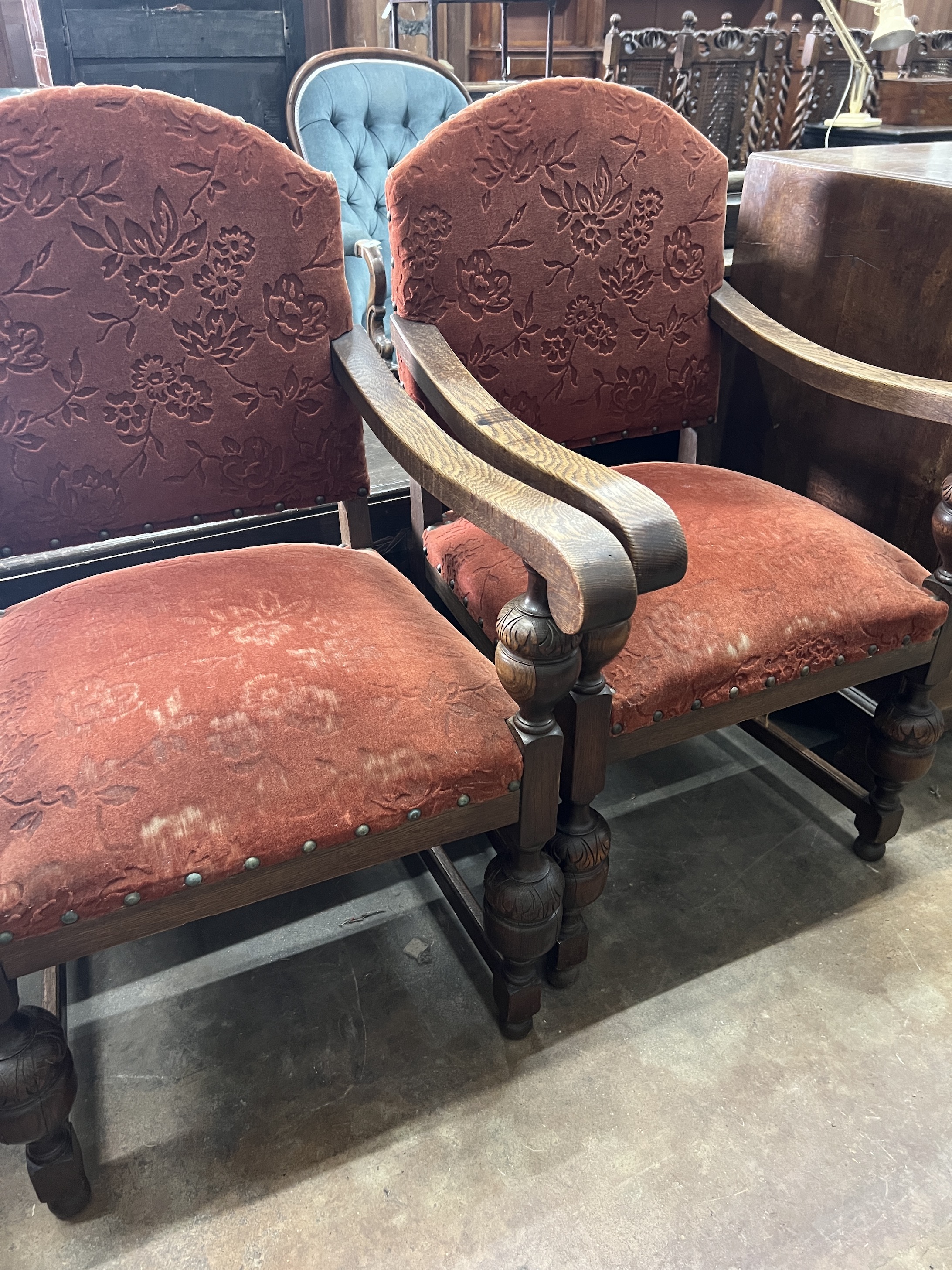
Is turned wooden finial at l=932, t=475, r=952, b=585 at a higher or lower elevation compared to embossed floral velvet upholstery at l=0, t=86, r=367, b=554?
lower

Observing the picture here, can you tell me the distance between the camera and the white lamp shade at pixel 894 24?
2229mm

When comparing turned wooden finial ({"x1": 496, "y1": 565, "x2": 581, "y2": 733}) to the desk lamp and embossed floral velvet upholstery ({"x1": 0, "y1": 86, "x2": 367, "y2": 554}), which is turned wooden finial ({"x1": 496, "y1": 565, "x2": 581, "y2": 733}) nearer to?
embossed floral velvet upholstery ({"x1": 0, "y1": 86, "x2": 367, "y2": 554})

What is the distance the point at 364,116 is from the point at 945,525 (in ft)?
7.51

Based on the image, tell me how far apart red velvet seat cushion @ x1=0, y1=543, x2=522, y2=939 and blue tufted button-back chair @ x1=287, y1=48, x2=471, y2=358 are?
5.50 ft

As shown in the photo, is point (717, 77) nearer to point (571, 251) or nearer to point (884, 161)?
point (884, 161)

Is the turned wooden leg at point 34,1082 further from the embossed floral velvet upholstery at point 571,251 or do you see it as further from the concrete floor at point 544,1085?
the embossed floral velvet upholstery at point 571,251

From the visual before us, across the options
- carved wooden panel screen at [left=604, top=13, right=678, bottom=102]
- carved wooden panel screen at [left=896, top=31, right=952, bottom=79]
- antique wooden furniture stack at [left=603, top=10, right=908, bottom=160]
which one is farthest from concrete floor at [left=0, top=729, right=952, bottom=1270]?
carved wooden panel screen at [left=896, top=31, right=952, bottom=79]

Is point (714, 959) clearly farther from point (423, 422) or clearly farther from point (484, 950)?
point (423, 422)

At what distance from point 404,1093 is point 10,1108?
458 millimetres

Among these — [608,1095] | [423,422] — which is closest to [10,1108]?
[608,1095]

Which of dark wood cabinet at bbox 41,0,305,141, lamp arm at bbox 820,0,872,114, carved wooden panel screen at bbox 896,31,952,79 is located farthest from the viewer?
dark wood cabinet at bbox 41,0,305,141

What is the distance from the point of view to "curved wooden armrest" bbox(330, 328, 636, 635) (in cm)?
76

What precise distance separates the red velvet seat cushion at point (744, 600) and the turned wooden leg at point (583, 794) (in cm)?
4

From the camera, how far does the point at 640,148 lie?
1260mm
